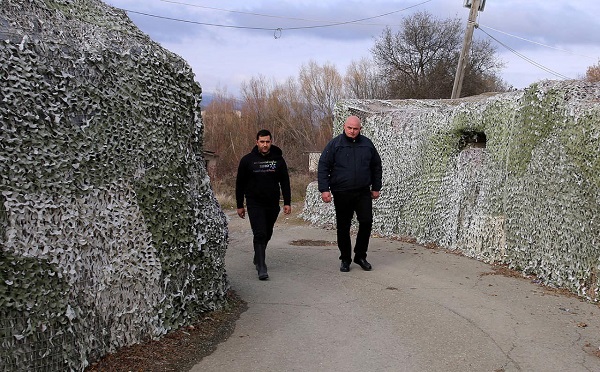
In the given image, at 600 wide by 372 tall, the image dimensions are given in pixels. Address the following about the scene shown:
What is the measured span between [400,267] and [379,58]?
28302mm

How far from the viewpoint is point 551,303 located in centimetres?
687

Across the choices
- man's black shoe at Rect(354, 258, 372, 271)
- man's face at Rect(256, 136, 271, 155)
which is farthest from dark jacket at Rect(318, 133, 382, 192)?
man's black shoe at Rect(354, 258, 372, 271)

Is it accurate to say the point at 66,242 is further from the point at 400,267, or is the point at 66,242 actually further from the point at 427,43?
the point at 427,43

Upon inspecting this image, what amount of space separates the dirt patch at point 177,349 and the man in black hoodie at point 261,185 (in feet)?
5.69

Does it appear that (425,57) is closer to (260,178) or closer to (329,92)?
(329,92)

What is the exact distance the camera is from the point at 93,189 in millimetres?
4684

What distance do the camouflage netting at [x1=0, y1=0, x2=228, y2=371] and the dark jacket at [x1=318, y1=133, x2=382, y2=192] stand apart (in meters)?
2.52

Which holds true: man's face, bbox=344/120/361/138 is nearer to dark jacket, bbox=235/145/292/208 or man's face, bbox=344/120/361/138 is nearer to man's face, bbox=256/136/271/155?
dark jacket, bbox=235/145/292/208

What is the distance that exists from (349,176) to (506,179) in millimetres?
2232

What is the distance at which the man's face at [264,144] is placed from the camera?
7.83 metres

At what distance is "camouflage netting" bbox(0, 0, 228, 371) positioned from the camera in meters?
4.12

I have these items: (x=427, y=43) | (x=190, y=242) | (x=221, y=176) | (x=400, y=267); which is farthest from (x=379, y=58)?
(x=190, y=242)

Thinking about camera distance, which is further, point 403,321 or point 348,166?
point 348,166

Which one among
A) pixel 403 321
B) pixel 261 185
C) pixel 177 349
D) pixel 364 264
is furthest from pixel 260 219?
pixel 177 349
